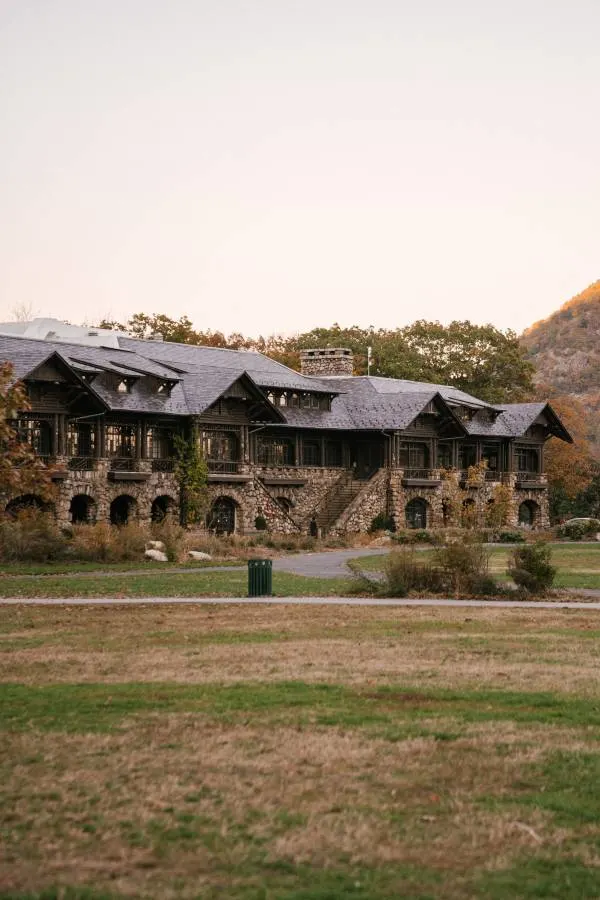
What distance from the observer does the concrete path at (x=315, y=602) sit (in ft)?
90.3

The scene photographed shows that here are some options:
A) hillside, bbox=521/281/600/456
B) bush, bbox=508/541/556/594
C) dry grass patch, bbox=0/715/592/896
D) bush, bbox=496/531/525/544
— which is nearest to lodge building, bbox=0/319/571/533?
bush, bbox=496/531/525/544

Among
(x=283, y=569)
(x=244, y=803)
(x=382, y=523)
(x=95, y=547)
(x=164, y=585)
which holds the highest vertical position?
(x=382, y=523)

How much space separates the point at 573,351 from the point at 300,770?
12851cm

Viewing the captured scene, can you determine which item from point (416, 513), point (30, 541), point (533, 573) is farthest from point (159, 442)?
point (533, 573)

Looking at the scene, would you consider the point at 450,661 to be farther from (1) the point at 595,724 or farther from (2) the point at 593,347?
(2) the point at 593,347

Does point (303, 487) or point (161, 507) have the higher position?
point (303, 487)

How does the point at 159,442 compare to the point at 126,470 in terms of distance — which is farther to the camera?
the point at 159,442

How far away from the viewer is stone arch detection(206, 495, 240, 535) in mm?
63438

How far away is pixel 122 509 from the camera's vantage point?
61.5 metres

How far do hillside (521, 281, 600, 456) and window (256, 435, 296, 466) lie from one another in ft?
191

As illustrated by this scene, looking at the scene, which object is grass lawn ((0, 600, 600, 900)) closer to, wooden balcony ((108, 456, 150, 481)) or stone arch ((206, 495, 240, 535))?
wooden balcony ((108, 456, 150, 481))

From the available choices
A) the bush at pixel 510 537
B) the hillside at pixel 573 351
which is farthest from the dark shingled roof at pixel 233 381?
the hillside at pixel 573 351

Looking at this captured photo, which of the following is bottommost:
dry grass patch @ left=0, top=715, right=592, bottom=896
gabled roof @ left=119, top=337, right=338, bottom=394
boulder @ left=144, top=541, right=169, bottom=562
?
dry grass patch @ left=0, top=715, right=592, bottom=896

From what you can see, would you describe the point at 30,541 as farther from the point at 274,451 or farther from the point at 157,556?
the point at 274,451
